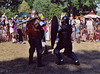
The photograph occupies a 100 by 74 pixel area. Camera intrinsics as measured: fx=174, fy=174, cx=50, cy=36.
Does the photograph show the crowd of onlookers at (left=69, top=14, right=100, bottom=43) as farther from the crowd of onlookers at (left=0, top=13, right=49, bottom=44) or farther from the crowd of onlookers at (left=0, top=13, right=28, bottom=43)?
the crowd of onlookers at (left=0, top=13, right=28, bottom=43)

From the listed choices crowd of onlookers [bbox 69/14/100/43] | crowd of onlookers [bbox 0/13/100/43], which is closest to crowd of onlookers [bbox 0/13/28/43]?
crowd of onlookers [bbox 0/13/100/43]

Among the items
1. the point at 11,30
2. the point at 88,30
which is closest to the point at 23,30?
the point at 11,30

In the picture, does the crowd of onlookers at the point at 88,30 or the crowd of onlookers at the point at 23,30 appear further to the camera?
the crowd of onlookers at the point at 88,30

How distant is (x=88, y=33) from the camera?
1327cm

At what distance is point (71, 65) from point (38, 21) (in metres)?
1.87

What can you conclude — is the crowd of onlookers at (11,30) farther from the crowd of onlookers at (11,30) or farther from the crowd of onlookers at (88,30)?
the crowd of onlookers at (88,30)

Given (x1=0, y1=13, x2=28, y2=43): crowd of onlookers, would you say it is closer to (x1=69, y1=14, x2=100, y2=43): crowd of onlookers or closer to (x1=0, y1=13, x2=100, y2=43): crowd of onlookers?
(x1=0, y1=13, x2=100, y2=43): crowd of onlookers

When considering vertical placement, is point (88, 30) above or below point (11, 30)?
below

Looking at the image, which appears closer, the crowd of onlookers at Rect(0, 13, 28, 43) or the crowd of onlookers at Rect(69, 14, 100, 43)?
the crowd of onlookers at Rect(0, 13, 28, 43)

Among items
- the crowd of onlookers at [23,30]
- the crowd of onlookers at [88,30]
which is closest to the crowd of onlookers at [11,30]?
the crowd of onlookers at [23,30]

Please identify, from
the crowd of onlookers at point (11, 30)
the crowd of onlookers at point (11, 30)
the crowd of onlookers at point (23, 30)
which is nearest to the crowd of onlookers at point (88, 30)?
the crowd of onlookers at point (23, 30)

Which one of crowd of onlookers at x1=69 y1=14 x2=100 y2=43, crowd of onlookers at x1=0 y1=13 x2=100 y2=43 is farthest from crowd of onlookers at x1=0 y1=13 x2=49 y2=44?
crowd of onlookers at x1=69 y1=14 x2=100 y2=43

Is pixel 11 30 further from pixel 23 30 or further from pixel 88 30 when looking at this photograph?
pixel 88 30

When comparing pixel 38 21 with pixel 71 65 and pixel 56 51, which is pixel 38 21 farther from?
pixel 71 65
